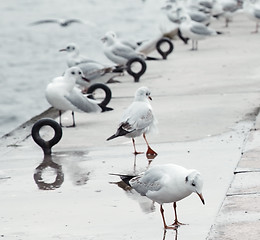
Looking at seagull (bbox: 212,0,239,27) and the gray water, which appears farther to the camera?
seagull (bbox: 212,0,239,27)

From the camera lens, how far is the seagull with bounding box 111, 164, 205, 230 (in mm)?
7363

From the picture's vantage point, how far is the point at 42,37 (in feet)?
93.4

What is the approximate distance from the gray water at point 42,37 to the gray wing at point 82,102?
198 cm

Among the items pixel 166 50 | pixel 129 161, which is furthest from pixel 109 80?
pixel 129 161

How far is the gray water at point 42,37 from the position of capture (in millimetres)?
17805

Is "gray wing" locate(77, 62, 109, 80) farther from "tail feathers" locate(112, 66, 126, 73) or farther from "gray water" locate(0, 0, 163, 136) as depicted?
"gray water" locate(0, 0, 163, 136)

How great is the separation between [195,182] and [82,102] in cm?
525

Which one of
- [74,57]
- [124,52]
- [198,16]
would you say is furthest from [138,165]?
[198,16]

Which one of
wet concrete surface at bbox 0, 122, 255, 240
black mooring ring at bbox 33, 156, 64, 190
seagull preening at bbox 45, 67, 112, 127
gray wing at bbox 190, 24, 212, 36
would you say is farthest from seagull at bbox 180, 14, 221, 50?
black mooring ring at bbox 33, 156, 64, 190

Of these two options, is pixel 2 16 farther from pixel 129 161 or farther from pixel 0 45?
pixel 129 161

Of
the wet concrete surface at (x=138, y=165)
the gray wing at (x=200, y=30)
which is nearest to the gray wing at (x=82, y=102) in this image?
the wet concrete surface at (x=138, y=165)

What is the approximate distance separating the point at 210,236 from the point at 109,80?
8.80 metres

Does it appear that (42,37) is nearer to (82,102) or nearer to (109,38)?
(109,38)

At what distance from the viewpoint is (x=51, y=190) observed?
29.9 feet
